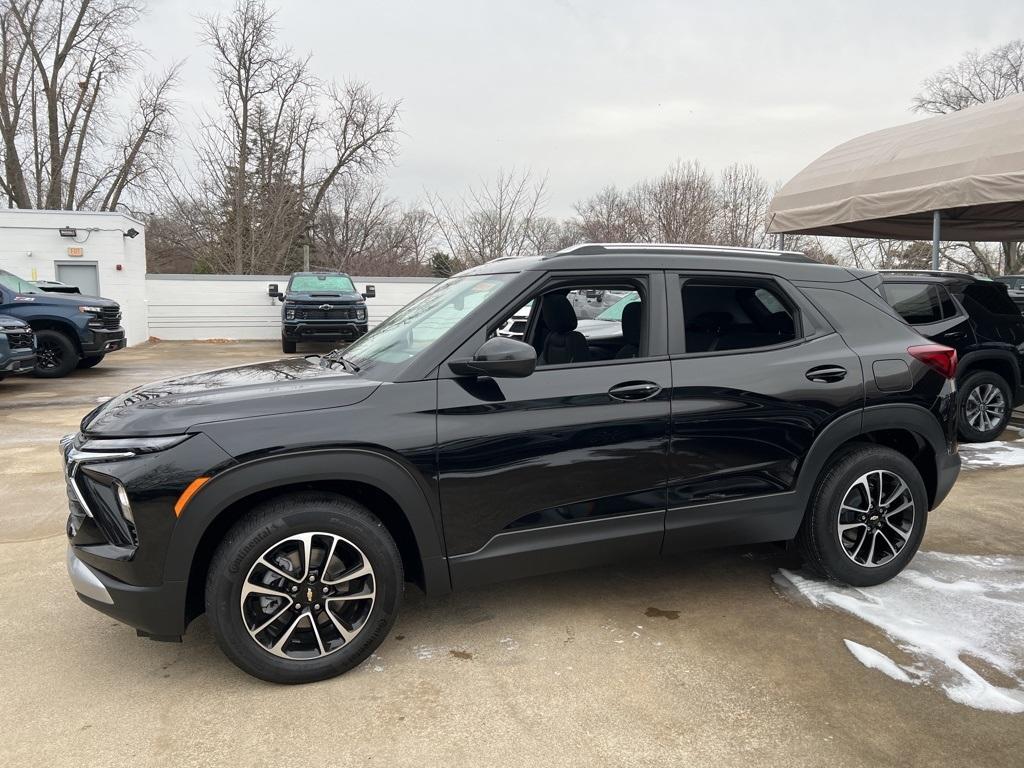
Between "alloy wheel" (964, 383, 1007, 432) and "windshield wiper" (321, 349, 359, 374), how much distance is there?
6.64 metres

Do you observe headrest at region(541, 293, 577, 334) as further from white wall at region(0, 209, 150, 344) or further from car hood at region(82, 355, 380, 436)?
white wall at region(0, 209, 150, 344)

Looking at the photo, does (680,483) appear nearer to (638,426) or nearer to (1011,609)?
(638,426)

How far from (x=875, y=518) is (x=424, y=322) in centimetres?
250

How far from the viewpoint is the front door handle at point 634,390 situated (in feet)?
9.97

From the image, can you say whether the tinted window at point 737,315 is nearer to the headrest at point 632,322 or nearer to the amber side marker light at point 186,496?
the headrest at point 632,322

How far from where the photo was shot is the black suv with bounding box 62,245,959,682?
259 cm

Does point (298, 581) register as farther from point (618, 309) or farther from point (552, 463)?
point (618, 309)

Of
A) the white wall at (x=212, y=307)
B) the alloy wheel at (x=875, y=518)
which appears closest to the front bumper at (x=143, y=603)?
the alloy wheel at (x=875, y=518)

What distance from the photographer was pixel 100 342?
39.7 ft

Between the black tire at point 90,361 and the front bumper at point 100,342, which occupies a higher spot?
the front bumper at point 100,342

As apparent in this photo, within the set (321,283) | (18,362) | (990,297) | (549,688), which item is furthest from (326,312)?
(549,688)

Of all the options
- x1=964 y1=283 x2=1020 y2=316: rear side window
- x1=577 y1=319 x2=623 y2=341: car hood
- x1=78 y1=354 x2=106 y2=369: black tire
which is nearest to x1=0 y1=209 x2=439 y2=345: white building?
x1=78 y1=354 x2=106 y2=369: black tire

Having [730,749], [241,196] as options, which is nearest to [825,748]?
[730,749]

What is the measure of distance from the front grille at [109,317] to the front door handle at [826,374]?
1255 cm
